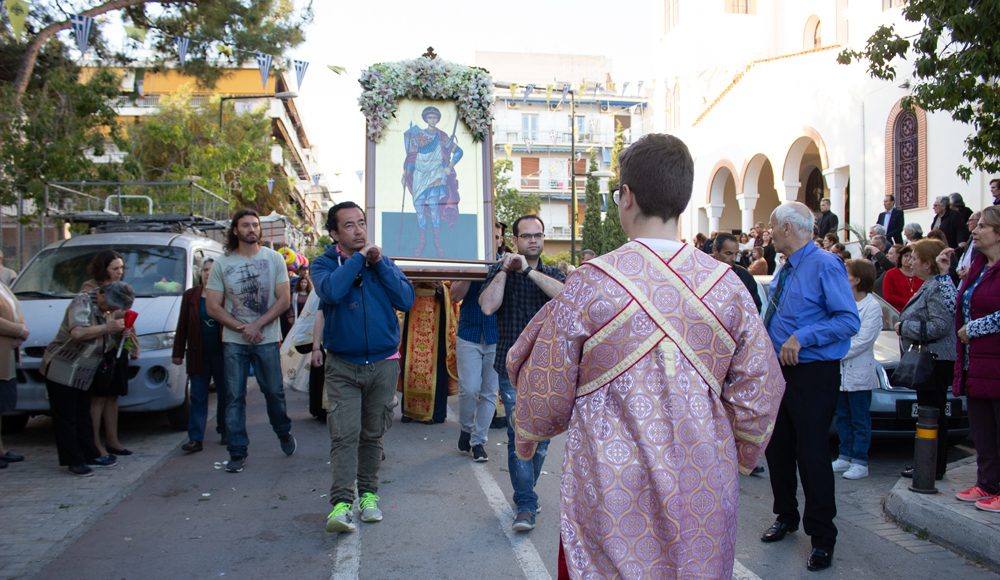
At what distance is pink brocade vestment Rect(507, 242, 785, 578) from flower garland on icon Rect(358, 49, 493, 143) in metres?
5.30

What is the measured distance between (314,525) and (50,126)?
36.1ft

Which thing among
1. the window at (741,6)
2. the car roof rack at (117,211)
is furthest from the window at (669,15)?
the car roof rack at (117,211)

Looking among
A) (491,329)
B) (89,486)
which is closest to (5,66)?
(89,486)

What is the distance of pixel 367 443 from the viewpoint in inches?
228

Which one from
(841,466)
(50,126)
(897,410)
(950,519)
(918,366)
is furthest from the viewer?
(50,126)

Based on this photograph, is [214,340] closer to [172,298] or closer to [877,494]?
[172,298]

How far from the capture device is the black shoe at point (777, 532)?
545cm

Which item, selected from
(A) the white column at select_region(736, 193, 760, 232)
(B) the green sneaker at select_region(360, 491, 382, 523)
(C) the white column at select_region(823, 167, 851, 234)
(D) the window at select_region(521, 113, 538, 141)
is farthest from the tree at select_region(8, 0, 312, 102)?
(D) the window at select_region(521, 113, 538, 141)

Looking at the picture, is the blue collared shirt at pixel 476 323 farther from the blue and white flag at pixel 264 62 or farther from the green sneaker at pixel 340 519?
the blue and white flag at pixel 264 62

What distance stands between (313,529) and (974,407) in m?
4.54

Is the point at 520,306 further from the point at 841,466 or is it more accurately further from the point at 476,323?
the point at 841,466

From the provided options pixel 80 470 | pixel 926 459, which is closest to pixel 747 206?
pixel 926 459

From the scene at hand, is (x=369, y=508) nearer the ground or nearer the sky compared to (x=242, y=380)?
nearer the ground

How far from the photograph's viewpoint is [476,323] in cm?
777
